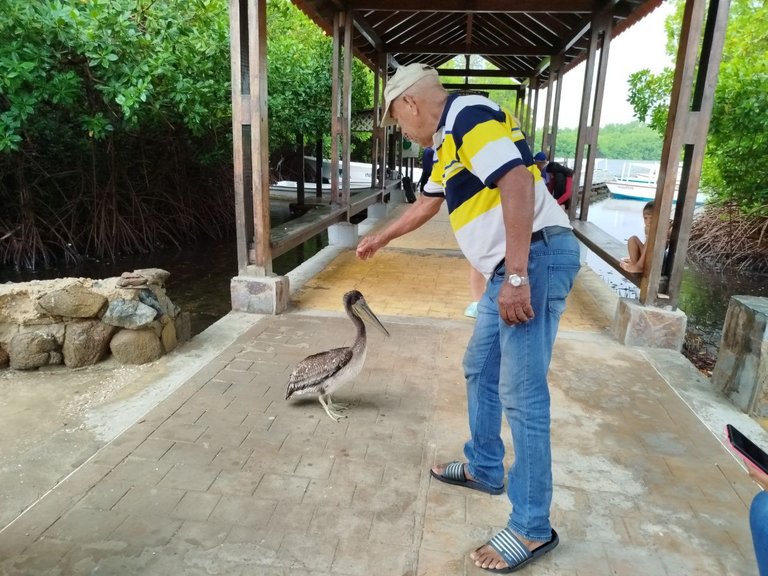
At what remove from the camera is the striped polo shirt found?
6.50ft

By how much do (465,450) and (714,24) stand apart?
12.1 feet

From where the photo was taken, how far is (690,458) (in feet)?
9.91

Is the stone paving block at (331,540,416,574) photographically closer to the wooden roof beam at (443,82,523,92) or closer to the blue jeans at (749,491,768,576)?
the blue jeans at (749,491,768,576)

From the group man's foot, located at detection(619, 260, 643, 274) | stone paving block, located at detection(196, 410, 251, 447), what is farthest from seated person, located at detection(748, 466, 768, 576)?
man's foot, located at detection(619, 260, 643, 274)

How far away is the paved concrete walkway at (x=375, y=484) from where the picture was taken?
2225 mm

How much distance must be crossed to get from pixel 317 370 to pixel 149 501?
1109 mm

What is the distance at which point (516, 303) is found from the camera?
2039 millimetres

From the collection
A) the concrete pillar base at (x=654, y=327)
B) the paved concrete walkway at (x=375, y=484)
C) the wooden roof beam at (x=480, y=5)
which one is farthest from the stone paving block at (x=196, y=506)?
the wooden roof beam at (x=480, y=5)

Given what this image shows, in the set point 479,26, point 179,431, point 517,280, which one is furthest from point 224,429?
point 479,26

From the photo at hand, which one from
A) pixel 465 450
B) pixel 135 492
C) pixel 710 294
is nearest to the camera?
pixel 135 492

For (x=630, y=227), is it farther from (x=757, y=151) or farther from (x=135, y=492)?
(x=135, y=492)

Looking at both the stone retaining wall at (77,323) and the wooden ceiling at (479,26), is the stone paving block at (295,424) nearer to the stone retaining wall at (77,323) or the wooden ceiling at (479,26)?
the stone retaining wall at (77,323)

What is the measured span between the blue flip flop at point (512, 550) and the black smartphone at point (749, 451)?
31.4 inches

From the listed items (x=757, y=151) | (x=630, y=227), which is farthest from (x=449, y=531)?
(x=630, y=227)
